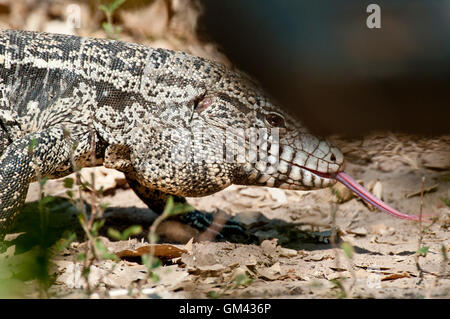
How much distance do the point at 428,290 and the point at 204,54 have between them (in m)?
4.50

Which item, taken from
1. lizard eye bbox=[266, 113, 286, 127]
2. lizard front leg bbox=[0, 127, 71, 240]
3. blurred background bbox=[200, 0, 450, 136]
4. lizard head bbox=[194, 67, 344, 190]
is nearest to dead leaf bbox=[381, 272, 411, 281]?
lizard head bbox=[194, 67, 344, 190]

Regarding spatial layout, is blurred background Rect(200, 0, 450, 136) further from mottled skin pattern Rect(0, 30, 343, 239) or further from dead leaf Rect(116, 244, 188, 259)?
dead leaf Rect(116, 244, 188, 259)

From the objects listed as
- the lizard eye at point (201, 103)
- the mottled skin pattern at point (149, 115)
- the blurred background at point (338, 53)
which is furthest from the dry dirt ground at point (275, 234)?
the lizard eye at point (201, 103)

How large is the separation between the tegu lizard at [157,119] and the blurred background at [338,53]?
12.4 inches

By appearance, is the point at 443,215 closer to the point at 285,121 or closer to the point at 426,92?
the point at 426,92

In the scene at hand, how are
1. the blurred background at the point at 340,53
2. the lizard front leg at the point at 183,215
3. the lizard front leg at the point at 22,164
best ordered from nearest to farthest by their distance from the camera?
the blurred background at the point at 340,53
the lizard front leg at the point at 22,164
the lizard front leg at the point at 183,215

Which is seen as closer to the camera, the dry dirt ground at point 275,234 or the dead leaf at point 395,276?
the dry dirt ground at point 275,234

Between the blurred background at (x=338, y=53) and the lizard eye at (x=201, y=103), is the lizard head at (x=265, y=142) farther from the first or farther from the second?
the blurred background at (x=338, y=53)

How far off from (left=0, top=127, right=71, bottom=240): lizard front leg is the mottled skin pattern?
0.33ft

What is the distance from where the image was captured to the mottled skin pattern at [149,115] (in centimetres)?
500

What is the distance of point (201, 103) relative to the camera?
5109 mm

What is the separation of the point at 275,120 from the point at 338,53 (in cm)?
165

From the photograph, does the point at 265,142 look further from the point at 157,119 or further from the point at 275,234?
the point at 275,234
